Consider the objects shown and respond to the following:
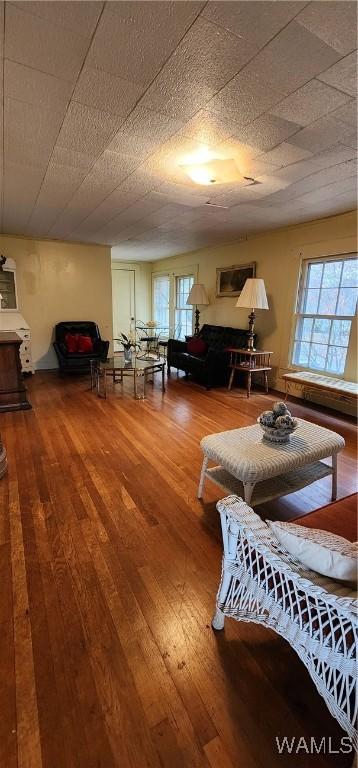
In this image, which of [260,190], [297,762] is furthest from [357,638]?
[260,190]

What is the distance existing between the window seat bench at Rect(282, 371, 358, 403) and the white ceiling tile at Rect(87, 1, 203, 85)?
315 cm

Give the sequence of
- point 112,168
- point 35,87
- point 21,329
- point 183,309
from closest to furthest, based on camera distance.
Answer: point 35,87
point 112,168
point 21,329
point 183,309

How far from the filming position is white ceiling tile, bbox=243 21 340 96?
1.29 meters

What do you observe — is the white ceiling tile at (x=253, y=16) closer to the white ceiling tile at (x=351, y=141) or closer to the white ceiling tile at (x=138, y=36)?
the white ceiling tile at (x=138, y=36)

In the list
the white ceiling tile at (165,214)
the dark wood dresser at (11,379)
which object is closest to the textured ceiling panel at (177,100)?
the white ceiling tile at (165,214)

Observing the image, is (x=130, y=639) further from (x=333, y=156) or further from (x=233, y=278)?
(x=233, y=278)

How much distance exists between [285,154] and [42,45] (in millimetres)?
1654

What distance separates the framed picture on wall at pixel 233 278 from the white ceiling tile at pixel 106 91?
3705mm

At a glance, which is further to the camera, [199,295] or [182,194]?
[199,295]

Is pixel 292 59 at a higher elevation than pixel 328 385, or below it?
higher

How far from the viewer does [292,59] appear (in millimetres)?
1396

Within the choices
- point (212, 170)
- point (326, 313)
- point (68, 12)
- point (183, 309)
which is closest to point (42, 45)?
point (68, 12)

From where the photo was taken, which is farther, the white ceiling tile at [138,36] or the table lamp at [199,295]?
the table lamp at [199,295]

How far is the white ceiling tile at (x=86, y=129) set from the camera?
1844 millimetres
